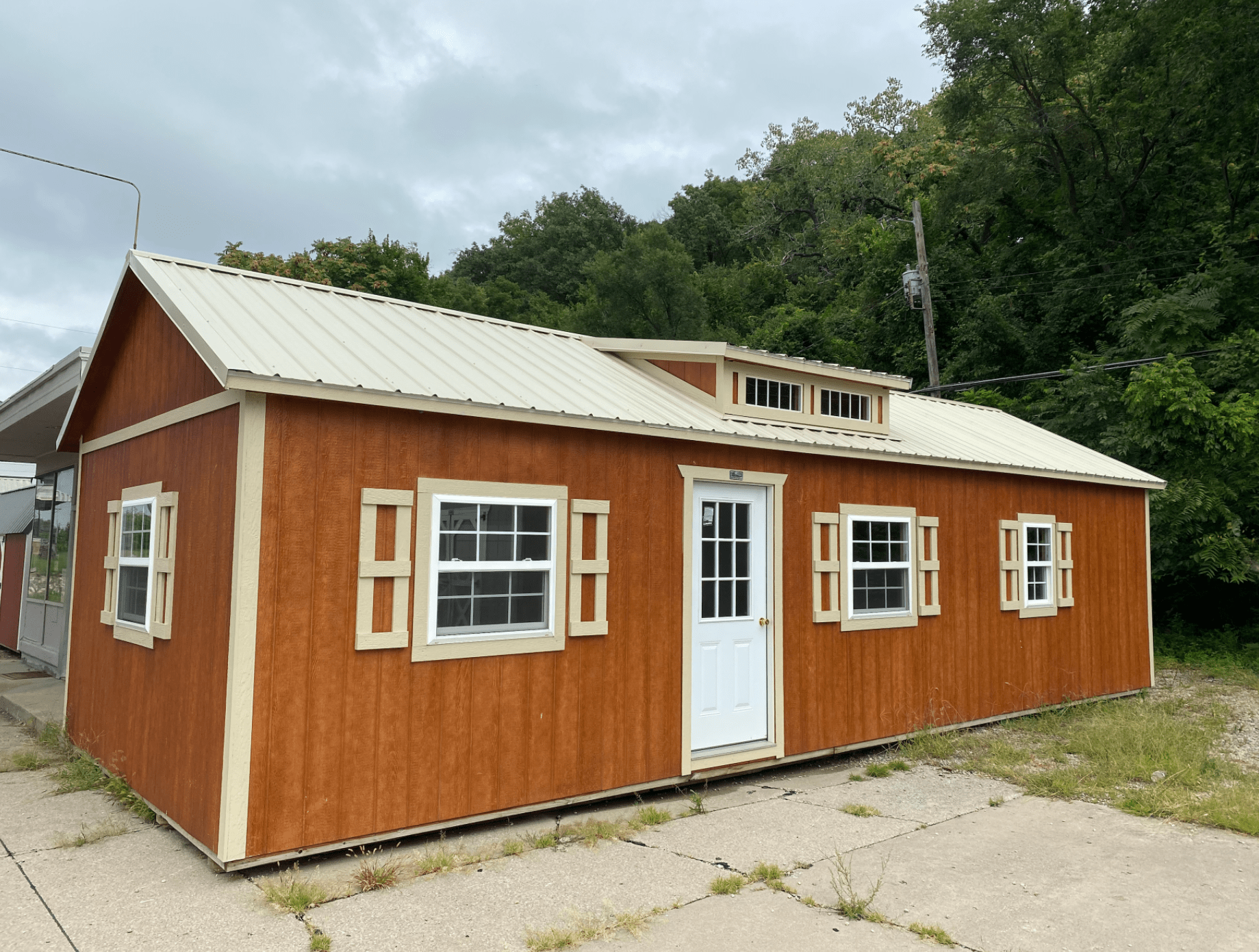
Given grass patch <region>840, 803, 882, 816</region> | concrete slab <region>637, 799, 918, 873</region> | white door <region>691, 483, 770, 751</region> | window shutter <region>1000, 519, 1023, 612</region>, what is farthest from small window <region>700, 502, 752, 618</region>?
→ window shutter <region>1000, 519, 1023, 612</region>

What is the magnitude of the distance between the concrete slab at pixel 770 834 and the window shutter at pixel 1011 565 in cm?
413

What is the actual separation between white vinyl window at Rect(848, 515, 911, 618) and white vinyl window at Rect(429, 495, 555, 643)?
3186mm

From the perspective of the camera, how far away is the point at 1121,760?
7422mm

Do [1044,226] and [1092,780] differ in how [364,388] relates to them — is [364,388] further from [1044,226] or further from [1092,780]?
[1044,226]

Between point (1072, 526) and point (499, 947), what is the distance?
8.74 meters

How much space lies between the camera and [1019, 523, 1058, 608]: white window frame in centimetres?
967

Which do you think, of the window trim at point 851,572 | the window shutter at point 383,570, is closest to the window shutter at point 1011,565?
the window trim at point 851,572

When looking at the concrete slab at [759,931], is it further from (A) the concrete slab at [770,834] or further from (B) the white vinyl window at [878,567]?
(B) the white vinyl window at [878,567]

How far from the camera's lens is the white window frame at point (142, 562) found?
611 centimetres

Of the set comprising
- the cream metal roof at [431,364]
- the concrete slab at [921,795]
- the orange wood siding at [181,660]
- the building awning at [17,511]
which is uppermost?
the cream metal roof at [431,364]

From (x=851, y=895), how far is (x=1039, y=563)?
6486mm

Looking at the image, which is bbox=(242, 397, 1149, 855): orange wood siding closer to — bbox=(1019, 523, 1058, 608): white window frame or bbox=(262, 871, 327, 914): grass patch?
bbox=(262, 871, 327, 914): grass patch

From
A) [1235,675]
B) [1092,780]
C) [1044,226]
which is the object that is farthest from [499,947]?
[1044,226]

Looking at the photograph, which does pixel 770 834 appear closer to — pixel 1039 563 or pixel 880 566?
pixel 880 566
